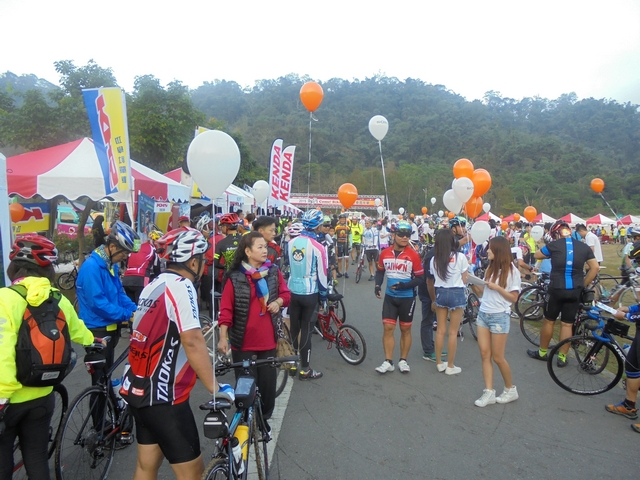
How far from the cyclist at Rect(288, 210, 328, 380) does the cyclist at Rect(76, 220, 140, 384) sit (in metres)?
1.89

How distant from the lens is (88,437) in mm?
2924

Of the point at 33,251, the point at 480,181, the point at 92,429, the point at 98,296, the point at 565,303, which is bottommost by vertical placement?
the point at 92,429

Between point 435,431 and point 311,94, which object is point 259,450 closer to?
point 435,431

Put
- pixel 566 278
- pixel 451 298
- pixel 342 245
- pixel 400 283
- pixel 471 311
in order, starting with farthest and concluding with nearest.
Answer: pixel 342 245, pixel 471 311, pixel 566 278, pixel 451 298, pixel 400 283

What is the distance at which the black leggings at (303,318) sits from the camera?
4.79 m

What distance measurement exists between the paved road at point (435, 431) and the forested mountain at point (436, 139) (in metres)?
24.2

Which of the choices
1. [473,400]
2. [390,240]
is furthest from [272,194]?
[473,400]

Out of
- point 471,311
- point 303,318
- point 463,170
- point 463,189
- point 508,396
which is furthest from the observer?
point 463,170

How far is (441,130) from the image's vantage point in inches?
3196

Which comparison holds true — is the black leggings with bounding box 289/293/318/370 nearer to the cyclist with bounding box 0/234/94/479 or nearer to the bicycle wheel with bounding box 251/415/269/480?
the bicycle wheel with bounding box 251/415/269/480

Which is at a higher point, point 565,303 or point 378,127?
point 378,127

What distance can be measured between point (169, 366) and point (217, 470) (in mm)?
626

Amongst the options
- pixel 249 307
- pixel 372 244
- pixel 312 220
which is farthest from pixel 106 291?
pixel 372 244

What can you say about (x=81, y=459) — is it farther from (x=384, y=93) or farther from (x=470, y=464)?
(x=384, y=93)
